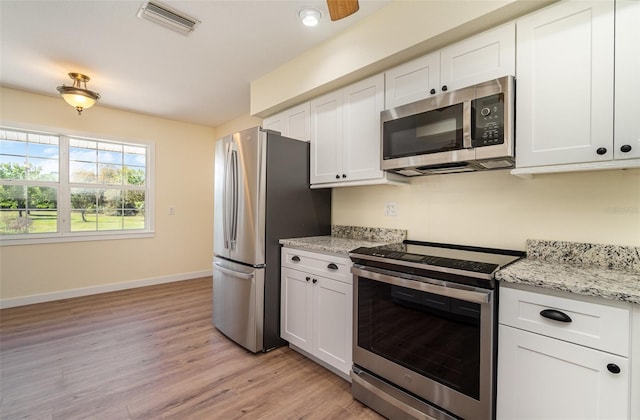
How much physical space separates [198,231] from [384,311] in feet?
13.8

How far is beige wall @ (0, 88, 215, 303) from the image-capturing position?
3.65 metres

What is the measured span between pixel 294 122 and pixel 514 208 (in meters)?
2.06

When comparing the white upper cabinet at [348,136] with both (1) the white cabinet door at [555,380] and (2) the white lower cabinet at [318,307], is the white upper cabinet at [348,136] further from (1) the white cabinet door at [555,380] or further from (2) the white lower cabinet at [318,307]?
(1) the white cabinet door at [555,380]

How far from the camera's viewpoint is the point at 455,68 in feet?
5.93

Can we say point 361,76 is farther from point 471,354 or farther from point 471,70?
point 471,354

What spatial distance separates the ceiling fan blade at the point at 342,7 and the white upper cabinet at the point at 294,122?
140cm

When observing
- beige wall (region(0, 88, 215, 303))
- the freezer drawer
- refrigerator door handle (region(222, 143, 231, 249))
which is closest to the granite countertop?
the freezer drawer

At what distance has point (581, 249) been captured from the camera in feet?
5.22

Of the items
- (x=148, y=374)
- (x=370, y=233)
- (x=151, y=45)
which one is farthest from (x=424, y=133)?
(x=148, y=374)

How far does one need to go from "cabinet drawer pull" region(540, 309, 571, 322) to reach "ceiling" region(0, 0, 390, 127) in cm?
209

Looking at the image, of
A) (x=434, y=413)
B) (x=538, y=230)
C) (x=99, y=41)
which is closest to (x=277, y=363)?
(x=434, y=413)

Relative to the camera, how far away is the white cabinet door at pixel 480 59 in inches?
63.3

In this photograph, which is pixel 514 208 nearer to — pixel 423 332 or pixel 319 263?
pixel 423 332

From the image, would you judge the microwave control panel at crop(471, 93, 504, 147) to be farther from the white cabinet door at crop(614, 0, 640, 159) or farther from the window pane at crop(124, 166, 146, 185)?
the window pane at crop(124, 166, 146, 185)
